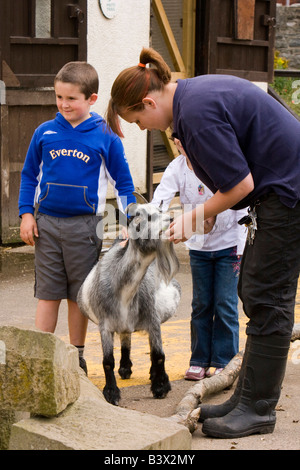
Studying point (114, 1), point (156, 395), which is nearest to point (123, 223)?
point (156, 395)

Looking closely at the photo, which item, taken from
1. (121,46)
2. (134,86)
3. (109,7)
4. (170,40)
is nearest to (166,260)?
(134,86)

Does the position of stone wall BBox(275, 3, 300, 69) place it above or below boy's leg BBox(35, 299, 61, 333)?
above

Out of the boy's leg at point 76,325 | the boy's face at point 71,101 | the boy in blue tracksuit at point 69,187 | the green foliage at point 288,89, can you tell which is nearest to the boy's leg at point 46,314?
the boy in blue tracksuit at point 69,187

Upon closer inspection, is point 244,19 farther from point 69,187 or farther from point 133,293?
point 133,293

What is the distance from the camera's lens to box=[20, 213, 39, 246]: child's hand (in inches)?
205

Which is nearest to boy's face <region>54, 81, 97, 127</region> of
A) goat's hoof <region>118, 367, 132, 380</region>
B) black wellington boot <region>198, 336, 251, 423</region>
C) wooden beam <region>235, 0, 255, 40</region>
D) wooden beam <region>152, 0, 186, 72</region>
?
goat's hoof <region>118, 367, 132, 380</region>

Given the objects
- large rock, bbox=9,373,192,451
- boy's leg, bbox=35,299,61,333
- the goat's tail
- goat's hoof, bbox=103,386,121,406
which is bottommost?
goat's hoof, bbox=103,386,121,406

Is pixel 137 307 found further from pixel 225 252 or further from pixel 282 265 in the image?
pixel 282 265

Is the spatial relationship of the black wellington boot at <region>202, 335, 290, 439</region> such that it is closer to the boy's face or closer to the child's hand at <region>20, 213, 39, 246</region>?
the child's hand at <region>20, 213, 39, 246</region>

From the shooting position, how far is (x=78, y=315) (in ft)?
17.6

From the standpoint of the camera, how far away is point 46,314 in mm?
5301

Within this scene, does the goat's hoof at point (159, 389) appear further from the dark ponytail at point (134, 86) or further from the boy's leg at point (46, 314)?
the dark ponytail at point (134, 86)

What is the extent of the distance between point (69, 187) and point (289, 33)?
61.4 ft
